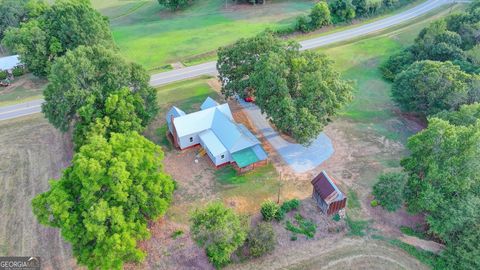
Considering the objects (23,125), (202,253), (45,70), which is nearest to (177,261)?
(202,253)

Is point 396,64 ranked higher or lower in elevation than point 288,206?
higher

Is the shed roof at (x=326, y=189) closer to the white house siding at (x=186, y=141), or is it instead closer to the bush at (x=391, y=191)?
the bush at (x=391, y=191)

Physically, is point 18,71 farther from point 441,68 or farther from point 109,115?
point 441,68

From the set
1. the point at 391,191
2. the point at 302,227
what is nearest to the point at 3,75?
the point at 302,227

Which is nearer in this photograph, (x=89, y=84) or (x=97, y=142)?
(x=97, y=142)

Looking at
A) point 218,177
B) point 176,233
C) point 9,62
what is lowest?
point 176,233

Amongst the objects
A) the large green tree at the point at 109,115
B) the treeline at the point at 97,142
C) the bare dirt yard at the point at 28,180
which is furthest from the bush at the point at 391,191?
the bare dirt yard at the point at 28,180
